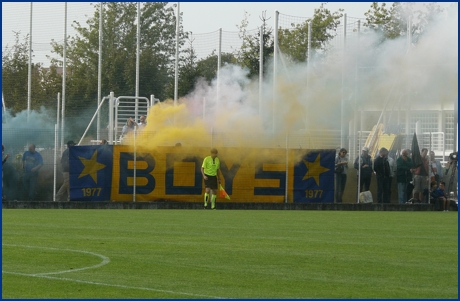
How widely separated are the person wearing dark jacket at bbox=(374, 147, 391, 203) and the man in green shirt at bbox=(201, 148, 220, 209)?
219 inches

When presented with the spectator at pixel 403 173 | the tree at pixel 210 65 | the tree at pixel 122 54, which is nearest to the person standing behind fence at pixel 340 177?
the spectator at pixel 403 173

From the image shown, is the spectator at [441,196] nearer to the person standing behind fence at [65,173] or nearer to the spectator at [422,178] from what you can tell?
the spectator at [422,178]

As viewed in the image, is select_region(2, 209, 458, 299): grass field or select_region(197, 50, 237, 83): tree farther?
select_region(197, 50, 237, 83): tree

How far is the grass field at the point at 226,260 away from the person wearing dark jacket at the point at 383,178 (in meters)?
9.52

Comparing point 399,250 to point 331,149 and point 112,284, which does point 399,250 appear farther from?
point 331,149

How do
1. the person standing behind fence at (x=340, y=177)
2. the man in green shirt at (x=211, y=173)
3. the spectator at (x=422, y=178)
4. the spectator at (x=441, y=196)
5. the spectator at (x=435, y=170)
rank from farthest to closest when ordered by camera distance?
the spectator at (x=435, y=170), the person standing behind fence at (x=340, y=177), the spectator at (x=422, y=178), the spectator at (x=441, y=196), the man in green shirt at (x=211, y=173)

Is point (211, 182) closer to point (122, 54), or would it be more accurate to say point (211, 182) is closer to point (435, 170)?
point (435, 170)

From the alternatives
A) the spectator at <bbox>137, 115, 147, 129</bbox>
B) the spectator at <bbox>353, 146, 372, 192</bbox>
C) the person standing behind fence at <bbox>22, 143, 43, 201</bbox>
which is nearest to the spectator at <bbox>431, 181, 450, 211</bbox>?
the spectator at <bbox>353, 146, 372, 192</bbox>

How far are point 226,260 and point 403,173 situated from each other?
18889 mm

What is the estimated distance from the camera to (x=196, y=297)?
9.24m

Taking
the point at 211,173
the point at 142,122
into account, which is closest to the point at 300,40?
the point at 142,122

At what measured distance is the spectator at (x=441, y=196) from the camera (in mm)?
30438

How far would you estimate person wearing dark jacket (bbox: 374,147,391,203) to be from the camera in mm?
30500

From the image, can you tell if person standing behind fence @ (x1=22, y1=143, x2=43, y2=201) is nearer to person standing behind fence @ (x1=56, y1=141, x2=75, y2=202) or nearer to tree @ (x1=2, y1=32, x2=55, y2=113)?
person standing behind fence @ (x1=56, y1=141, x2=75, y2=202)
